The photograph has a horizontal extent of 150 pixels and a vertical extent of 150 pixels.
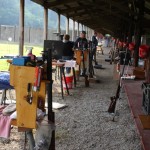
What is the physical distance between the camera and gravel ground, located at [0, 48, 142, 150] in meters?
4.05

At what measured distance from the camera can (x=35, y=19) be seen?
58.1 meters

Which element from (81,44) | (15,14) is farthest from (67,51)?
(15,14)

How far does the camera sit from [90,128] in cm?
477

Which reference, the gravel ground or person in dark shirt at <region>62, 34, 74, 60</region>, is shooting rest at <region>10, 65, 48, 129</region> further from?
person in dark shirt at <region>62, 34, 74, 60</region>

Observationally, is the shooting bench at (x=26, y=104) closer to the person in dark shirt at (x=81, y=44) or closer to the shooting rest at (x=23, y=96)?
the shooting rest at (x=23, y=96)

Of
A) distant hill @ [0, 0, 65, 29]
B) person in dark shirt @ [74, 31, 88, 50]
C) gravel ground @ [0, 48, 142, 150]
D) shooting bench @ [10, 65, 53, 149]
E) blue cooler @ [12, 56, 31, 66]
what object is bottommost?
gravel ground @ [0, 48, 142, 150]

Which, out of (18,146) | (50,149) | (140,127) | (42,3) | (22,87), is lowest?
(18,146)

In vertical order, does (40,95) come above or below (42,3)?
below

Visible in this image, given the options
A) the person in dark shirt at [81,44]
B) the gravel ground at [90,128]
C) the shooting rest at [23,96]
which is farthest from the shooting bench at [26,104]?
the person in dark shirt at [81,44]

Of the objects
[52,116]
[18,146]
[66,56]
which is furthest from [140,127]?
[66,56]

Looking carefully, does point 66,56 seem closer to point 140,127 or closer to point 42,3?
point 42,3

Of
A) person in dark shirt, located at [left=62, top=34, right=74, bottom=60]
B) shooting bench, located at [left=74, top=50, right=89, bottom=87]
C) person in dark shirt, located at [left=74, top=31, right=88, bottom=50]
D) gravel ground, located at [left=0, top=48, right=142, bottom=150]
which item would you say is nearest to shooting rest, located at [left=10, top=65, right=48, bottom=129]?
gravel ground, located at [left=0, top=48, right=142, bottom=150]

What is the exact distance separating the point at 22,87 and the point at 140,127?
3.21 ft

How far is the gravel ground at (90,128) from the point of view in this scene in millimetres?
4051
